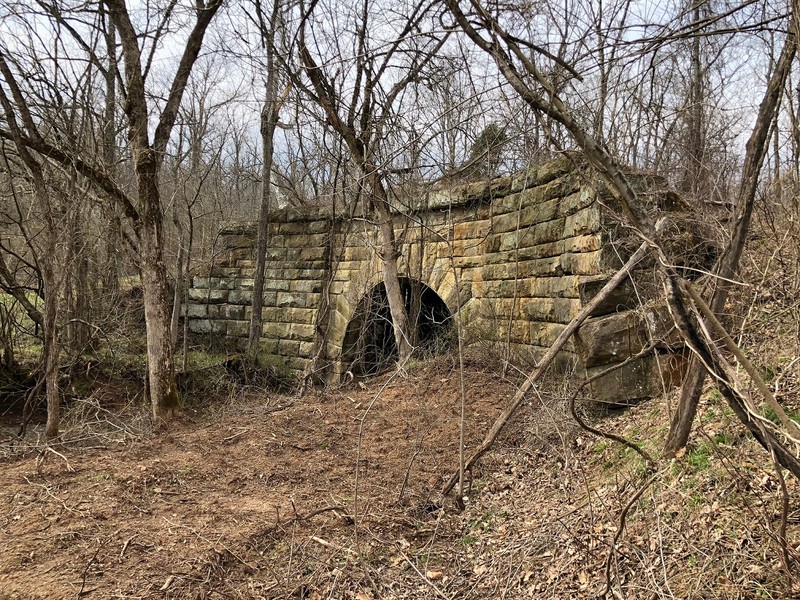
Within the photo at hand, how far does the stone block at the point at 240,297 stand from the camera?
10.9 m

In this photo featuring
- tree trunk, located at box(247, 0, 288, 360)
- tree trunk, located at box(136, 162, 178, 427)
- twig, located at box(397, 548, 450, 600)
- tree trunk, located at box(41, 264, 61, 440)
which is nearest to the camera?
twig, located at box(397, 548, 450, 600)

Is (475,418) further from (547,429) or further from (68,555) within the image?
(68,555)

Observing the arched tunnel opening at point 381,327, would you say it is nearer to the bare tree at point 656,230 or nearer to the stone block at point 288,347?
the stone block at point 288,347

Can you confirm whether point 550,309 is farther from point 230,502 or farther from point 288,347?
point 288,347

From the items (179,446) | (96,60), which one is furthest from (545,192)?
(96,60)

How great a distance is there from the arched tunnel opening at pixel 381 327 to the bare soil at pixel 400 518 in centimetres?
293

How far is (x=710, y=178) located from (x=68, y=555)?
264 inches

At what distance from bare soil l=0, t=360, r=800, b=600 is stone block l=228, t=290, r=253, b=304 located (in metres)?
5.42

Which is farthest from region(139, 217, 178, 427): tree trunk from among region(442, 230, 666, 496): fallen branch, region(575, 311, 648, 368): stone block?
region(575, 311, 648, 368): stone block

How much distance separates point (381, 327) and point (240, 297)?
9.60 ft

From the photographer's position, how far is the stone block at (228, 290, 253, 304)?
1088cm

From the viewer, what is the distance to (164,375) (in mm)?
6699

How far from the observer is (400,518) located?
3.87m

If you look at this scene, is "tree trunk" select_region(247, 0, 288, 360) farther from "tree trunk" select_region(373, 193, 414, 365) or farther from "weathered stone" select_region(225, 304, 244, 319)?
"tree trunk" select_region(373, 193, 414, 365)
